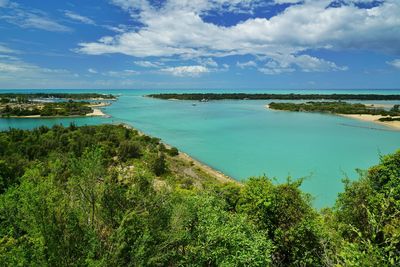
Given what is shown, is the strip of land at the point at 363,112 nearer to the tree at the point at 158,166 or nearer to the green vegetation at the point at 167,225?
the tree at the point at 158,166

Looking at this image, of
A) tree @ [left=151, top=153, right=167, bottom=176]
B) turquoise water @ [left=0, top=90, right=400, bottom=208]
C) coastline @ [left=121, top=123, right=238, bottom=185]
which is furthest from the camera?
turquoise water @ [left=0, top=90, right=400, bottom=208]

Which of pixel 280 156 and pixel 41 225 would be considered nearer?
pixel 41 225

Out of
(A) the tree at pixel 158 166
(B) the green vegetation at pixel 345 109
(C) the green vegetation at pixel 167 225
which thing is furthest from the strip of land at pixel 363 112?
(C) the green vegetation at pixel 167 225

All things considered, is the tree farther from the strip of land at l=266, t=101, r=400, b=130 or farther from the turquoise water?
the strip of land at l=266, t=101, r=400, b=130

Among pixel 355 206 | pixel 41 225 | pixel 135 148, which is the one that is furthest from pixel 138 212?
pixel 135 148

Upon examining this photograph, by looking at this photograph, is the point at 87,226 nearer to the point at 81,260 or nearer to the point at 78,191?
the point at 81,260

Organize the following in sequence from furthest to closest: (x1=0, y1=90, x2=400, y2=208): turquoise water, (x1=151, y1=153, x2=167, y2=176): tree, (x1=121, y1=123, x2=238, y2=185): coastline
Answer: (x1=0, y1=90, x2=400, y2=208): turquoise water < (x1=151, y1=153, x2=167, y2=176): tree < (x1=121, y1=123, x2=238, y2=185): coastline

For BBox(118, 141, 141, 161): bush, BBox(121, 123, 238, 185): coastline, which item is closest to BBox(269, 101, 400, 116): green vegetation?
BBox(121, 123, 238, 185): coastline

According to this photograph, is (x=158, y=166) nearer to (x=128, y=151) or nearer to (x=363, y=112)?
(x=128, y=151)

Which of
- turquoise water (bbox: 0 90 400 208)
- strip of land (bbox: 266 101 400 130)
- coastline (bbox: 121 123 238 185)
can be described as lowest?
coastline (bbox: 121 123 238 185)
